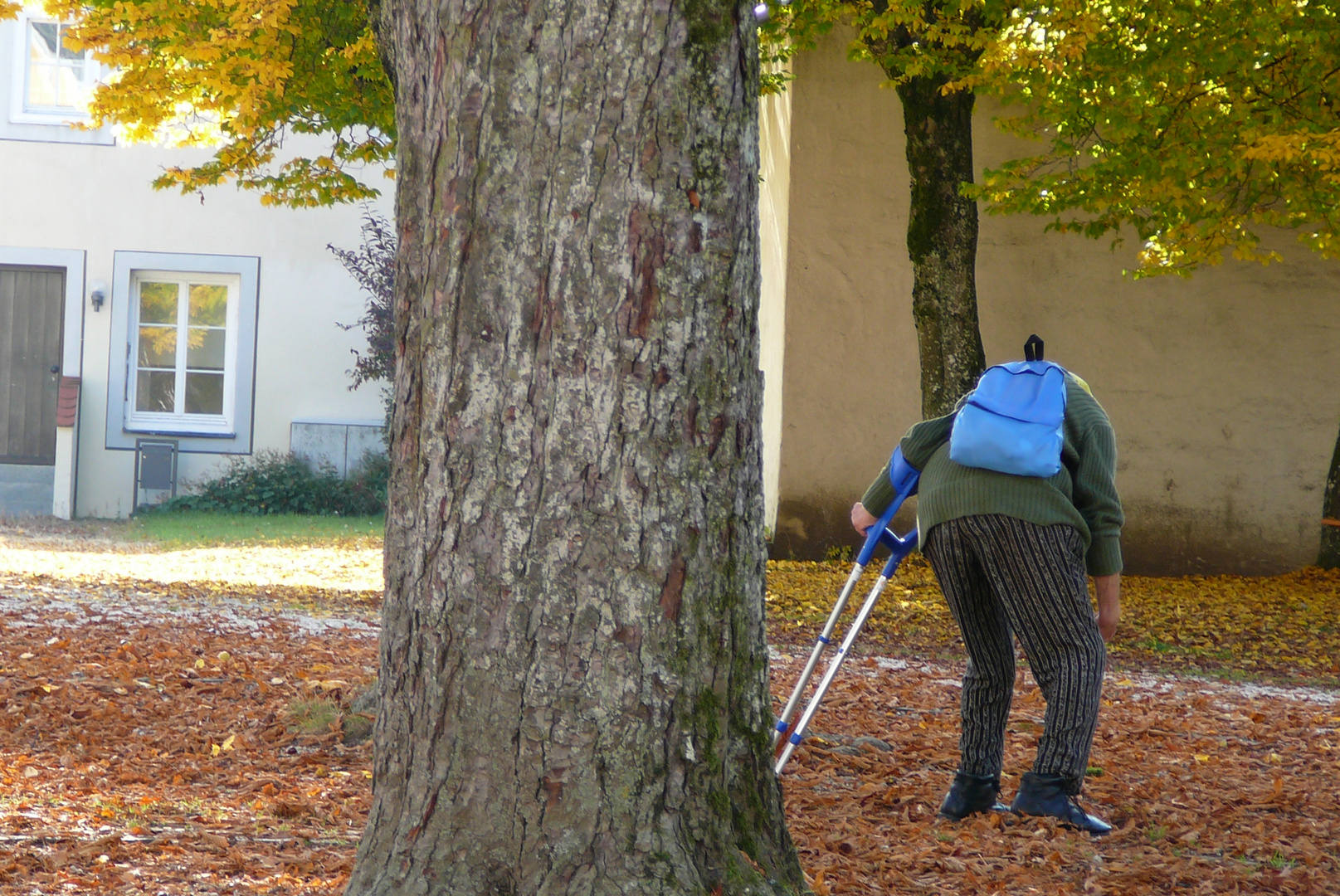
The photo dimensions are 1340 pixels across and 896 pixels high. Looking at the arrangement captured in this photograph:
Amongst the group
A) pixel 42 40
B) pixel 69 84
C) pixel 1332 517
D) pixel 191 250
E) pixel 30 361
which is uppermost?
pixel 42 40

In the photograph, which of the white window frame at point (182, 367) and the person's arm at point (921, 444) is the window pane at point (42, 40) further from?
the person's arm at point (921, 444)

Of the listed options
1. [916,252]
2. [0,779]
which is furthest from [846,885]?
[916,252]

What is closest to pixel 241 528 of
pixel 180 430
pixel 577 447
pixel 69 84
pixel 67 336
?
pixel 180 430

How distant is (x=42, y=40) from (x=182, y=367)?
4054 mm

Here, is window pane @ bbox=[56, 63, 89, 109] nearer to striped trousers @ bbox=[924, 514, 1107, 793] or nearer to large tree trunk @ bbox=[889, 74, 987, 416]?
large tree trunk @ bbox=[889, 74, 987, 416]

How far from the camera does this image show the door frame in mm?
14805

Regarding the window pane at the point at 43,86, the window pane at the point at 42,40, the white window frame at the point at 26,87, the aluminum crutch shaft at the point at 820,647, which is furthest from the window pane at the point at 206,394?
the aluminum crutch shaft at the point at 820,647

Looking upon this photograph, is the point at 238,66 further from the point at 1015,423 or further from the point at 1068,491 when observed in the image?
the point at 1068,491

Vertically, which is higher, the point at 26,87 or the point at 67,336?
the point at 26,87

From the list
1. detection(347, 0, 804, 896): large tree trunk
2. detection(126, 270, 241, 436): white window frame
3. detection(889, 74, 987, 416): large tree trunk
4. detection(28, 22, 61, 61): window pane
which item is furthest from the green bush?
detection(347, 0, 804, 896): large tree trunk

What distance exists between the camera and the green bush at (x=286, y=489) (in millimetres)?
15148

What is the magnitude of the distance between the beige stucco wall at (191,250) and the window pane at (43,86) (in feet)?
1.91

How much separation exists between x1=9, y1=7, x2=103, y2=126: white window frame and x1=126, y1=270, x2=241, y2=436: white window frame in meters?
1.94

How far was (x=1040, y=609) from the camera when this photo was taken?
3432mm
